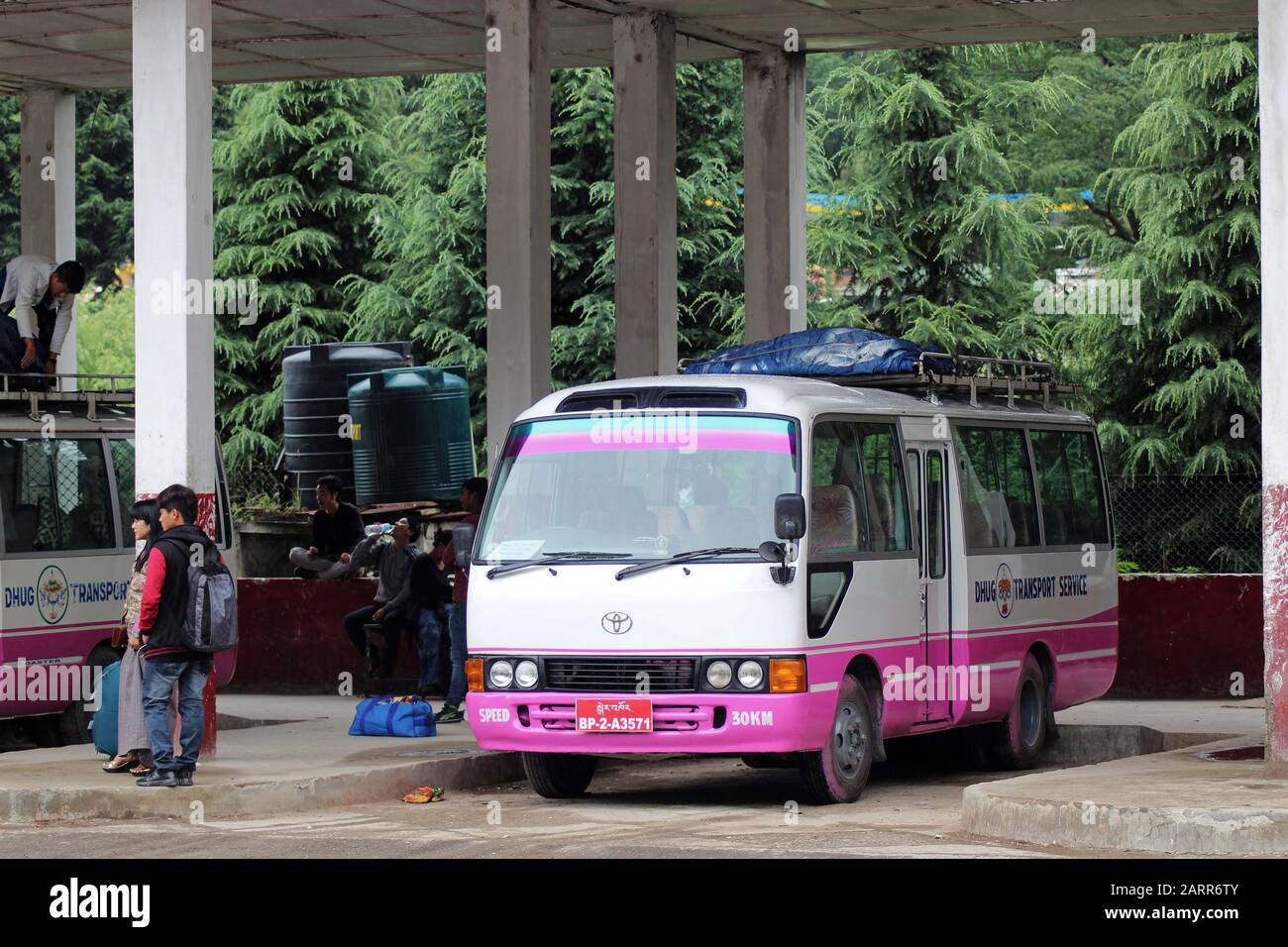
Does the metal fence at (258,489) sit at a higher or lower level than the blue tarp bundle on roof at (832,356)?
lower

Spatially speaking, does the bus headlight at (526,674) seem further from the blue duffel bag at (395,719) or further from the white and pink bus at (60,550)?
the white and pink bus at (60,550)

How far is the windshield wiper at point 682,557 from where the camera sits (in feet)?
40.4

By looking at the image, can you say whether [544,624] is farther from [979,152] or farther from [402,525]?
[979,152]

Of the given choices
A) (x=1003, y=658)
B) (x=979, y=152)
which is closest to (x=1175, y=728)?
(x=1003, y=658)

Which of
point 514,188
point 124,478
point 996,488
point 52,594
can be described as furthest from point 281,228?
point 996,488

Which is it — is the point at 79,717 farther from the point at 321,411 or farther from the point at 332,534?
the point at 321,411

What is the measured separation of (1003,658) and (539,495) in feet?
13.3

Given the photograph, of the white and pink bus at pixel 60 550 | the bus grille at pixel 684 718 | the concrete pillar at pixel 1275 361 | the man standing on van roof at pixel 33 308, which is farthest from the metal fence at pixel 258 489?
the concrete pillar at pixel 1275 361

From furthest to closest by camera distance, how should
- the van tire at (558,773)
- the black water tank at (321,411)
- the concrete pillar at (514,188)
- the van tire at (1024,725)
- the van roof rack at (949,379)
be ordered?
the black water tank at (321,411), the concrete pillar at (514,188), the van tire at (1024,725), the van roof rack at (949,379), the van tire at (558,773)

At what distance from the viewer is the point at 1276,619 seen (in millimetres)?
12391

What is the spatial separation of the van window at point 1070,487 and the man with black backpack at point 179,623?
6.56 metres

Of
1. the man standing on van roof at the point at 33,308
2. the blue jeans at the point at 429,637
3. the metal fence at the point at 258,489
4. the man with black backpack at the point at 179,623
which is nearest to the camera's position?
the man with black backpack at the point at 179,623

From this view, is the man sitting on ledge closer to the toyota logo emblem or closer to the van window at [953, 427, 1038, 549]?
the van window at [953, 427, 1038, 549]

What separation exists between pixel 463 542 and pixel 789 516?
9.72 ft
